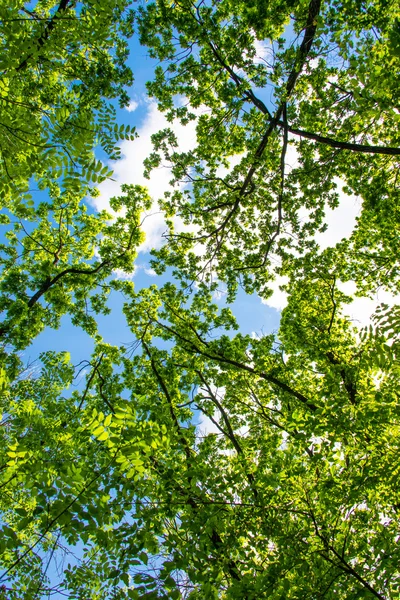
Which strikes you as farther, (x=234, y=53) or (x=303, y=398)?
(x=303, y=398)

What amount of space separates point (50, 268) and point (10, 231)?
2.62m

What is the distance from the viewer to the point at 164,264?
39.5ft

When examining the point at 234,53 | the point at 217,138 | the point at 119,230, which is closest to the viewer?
the point at 234,53

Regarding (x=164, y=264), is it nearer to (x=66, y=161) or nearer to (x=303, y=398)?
Answer: (x=303, y=398)

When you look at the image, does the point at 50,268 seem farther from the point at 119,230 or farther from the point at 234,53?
the point at 234,53

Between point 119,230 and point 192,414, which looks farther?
point 119,230

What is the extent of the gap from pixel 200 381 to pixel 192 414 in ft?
4.14

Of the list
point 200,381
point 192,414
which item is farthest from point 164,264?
point 192,414

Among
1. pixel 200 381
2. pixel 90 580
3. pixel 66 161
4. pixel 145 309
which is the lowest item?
pixel 90 580

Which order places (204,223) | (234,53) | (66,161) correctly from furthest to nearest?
(204,223), (234,53), (66,161)

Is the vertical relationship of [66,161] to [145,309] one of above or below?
below

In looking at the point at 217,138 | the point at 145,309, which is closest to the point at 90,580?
the point at 145,309

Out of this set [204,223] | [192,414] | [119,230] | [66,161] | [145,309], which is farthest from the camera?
[119,230]

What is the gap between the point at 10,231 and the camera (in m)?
14.1
